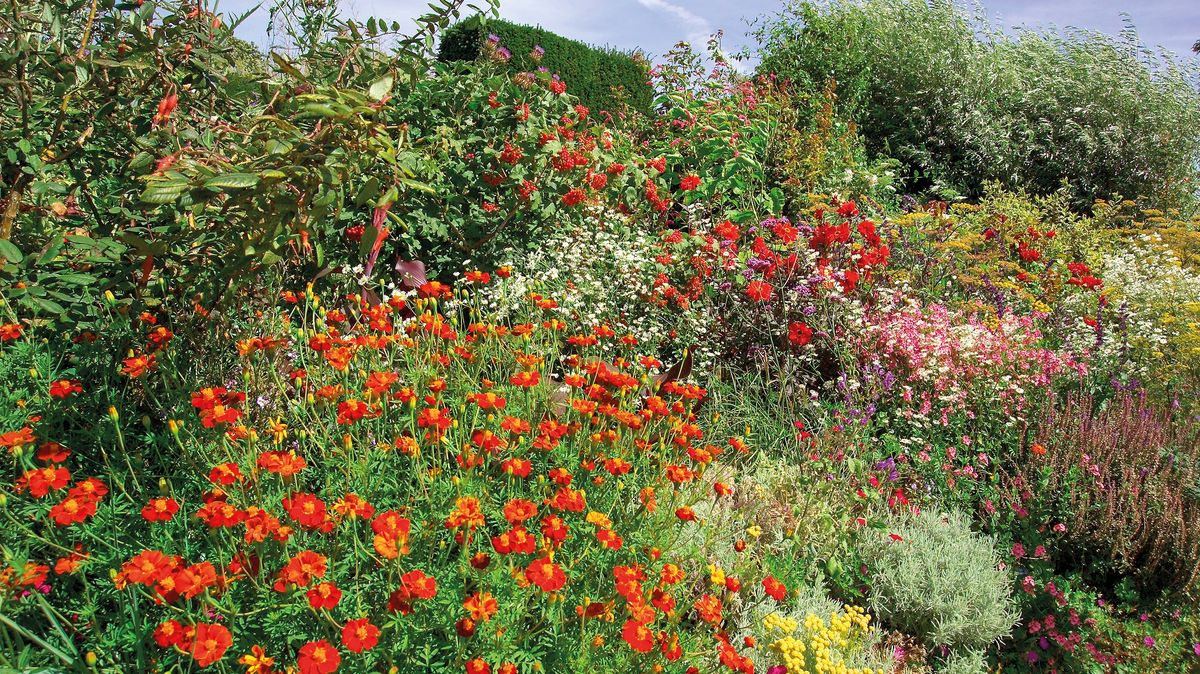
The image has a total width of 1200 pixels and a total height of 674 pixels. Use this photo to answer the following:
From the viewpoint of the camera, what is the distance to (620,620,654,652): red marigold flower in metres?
1.46

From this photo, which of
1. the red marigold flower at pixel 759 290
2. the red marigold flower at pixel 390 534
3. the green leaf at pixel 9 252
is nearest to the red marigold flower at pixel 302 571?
the red marigold flower at pixel 390 534

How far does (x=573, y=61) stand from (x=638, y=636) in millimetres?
10098

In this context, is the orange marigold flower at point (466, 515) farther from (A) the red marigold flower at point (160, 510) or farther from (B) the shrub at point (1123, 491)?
(B) the shrub at point (1123, 491)

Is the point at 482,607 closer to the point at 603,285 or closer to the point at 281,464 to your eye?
the point at 281,464

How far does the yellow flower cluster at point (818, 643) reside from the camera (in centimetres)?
200

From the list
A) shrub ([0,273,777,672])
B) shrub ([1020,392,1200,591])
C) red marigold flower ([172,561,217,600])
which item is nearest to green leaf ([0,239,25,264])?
shrub ([0,273,777,672])

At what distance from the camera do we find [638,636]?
1471mm

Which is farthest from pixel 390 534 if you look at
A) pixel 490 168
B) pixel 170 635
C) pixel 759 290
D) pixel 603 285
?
pixel 490 168

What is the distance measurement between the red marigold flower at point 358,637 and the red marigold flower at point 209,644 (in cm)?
20

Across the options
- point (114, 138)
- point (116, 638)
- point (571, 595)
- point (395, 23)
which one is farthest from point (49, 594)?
point (395, 23)

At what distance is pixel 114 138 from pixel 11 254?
881 mm

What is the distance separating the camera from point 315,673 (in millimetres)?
1281

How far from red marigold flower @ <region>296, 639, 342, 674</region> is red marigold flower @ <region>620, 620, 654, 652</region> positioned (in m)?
0.53

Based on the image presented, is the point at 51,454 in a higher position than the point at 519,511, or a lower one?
lower
